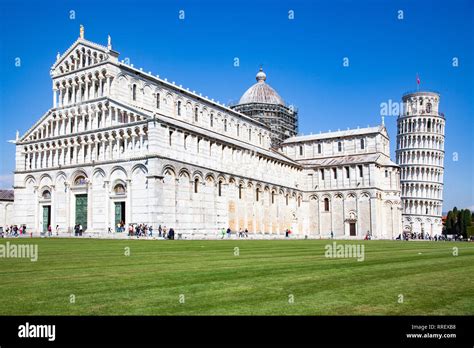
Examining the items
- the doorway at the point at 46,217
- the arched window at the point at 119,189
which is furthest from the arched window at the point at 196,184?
the doorway at the point at 46,217

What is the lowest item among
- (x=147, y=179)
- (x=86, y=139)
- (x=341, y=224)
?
(x=341, y=224)

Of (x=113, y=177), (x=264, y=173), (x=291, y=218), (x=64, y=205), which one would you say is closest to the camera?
(x=113, y=177)

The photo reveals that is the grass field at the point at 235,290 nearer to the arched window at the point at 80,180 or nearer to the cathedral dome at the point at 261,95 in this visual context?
the arched window at the point at 80,180

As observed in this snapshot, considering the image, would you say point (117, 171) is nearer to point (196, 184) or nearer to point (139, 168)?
point (139, 168)

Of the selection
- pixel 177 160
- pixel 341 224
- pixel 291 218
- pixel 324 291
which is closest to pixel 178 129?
pixel 177 160

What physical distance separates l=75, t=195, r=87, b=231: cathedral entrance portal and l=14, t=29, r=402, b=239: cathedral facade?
12 cm

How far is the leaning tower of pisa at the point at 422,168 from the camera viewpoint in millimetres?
107438

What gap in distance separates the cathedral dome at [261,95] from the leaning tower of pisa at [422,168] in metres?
34.8

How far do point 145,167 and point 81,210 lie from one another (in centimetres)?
1154

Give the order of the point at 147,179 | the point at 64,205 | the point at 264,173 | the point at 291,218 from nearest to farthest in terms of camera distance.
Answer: the point at 147,179 < the point at 64,205 < the point at 264,173 < the point at 291,218

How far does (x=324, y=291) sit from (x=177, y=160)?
42632 mm
